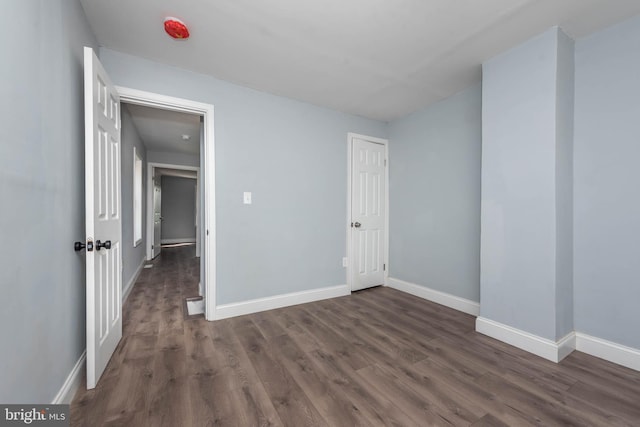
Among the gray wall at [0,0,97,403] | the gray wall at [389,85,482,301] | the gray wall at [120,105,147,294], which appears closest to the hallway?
the gray wall at [0,0,97,403]

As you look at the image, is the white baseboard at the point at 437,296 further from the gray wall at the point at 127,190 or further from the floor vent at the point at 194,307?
the gray wall at the point at 127,190

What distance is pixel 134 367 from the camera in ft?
5.89

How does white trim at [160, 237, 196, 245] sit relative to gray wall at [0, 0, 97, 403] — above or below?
below

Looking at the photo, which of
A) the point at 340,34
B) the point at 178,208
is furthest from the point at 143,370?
the point at 178,208

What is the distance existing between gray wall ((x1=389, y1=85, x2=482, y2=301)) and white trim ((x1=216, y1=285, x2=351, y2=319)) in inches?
40.5

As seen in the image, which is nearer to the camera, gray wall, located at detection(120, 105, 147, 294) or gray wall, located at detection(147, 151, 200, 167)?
gray wall, located at detection(120, 105, 147, 294)

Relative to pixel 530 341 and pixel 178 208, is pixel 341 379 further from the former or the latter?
pixel 178 208

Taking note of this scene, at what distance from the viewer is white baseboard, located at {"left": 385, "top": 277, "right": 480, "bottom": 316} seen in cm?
278

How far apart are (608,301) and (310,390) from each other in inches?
91.0

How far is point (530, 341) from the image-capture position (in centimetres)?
203

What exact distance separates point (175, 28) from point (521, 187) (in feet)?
9.68

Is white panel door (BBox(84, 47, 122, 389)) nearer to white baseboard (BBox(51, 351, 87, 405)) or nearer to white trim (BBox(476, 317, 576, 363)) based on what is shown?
white baseboard (BBox(51, 351, 87, 405))

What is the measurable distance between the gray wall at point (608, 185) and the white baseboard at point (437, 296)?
0.86 metres

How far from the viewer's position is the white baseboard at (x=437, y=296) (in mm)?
2780
